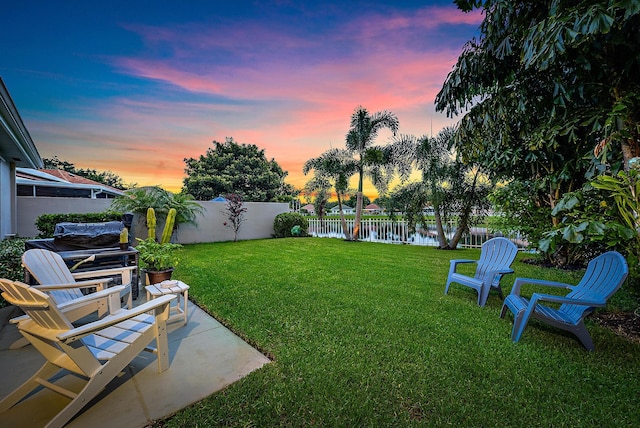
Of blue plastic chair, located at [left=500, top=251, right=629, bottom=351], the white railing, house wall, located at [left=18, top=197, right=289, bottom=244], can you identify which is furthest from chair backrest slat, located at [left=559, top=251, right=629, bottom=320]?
house wall, located at [left=18, top=197, right=289, bottom=244]

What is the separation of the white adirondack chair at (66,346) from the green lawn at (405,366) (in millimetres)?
581

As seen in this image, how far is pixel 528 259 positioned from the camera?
7.11 metres

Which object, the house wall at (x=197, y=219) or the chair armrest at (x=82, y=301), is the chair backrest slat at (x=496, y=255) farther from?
the house wall at (x=197, y=219)

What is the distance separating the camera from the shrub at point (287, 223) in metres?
12.9

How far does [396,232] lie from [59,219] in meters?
11.3

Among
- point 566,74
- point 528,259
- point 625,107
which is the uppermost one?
point 566,74

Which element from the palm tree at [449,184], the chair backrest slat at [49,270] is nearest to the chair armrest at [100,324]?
the chair backrest slat at [49,270]

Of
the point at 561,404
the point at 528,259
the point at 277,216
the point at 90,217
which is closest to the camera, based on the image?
the point at 561,404

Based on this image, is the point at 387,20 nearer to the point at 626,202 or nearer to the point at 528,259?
the point at 626,202

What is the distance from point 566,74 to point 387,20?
406cm

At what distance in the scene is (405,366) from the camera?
7.37ft

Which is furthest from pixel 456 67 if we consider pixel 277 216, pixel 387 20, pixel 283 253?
pixel 277 216

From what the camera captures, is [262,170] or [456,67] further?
[262,170]

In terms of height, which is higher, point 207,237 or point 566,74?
point 566,74
